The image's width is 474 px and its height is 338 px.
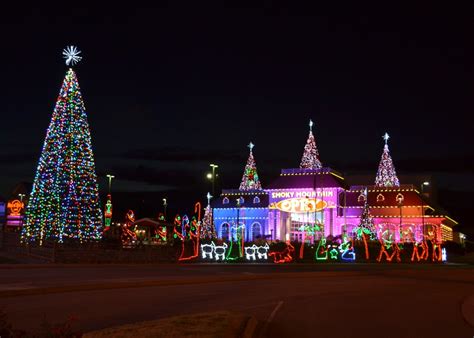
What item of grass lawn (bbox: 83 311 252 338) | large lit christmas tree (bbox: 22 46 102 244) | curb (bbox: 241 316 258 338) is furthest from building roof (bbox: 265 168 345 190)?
grass lawn (bbox: 83 311 252 338)

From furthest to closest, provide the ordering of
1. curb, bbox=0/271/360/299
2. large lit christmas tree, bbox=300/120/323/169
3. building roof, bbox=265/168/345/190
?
large lit christmas tree, bbox=300/120/323/169, building roof, bbox=265/168/345/190, curb, bbox=0/271/360/299

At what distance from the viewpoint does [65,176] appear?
140 feet

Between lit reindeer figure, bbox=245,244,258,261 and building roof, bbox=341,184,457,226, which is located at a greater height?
building roof, bbox=341,184,457,226

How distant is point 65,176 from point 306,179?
37720 mm

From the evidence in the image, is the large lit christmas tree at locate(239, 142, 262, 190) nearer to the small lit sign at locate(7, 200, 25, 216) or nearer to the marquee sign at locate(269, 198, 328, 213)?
the marquee sign at locate(269, 198, 328, 213)

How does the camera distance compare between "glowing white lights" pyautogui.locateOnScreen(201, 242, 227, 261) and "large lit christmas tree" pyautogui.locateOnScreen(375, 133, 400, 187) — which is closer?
"glowing white lights" pyautogui.locateOnScreen(201, 242, 227, 261)

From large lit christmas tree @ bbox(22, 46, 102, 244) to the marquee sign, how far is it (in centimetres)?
3309

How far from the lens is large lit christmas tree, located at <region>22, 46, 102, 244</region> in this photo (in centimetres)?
4244

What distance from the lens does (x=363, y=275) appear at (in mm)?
34781

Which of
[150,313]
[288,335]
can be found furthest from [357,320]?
[150,313]

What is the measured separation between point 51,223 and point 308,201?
35.3m

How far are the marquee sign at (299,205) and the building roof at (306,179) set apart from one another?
1.69 m

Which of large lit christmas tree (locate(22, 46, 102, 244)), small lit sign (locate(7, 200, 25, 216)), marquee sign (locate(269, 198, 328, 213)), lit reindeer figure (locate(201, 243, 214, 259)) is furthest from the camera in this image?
small lit sign (locate(7, 200, 25, 216))

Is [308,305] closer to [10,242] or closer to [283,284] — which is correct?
[283,284]
